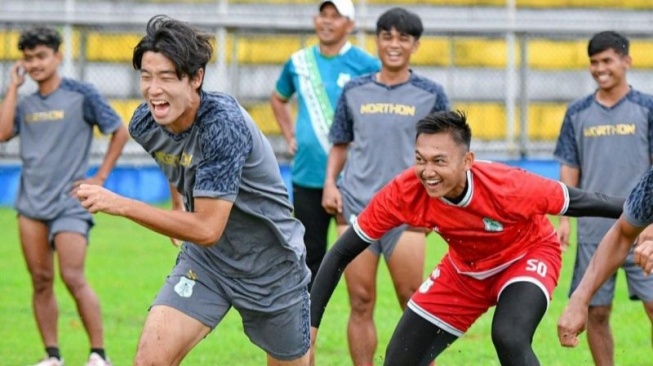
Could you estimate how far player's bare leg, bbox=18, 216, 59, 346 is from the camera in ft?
30.3

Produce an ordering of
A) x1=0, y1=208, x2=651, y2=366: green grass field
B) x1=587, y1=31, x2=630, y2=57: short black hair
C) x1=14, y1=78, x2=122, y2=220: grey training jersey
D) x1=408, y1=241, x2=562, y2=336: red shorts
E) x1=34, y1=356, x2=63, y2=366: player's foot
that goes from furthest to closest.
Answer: x1=0, y1=208, x2=651, y2=366: green grass field → x1=14, y1=78, x2=122, y2=220: grey training jersey → x1=34, y1=356, x2=63, y2=366: player's foot → x1=587, y1=31, x2=630, y2=57: short black hair → x1=408, y1=241, x2=562, y2=336: red shorts

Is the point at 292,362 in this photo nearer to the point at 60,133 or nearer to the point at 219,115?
the point at 219,115

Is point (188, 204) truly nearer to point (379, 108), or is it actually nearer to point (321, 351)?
point (379, 108)

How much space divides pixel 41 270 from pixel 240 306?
3326mm

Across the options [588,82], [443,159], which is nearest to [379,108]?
[443,159]

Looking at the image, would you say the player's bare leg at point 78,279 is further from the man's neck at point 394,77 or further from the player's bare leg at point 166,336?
the player's bare leg at point 166,336

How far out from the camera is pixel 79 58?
714 inches

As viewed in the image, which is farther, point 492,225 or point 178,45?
point 492,225

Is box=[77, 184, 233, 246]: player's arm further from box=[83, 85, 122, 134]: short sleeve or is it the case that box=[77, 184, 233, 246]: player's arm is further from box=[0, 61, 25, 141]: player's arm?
box=[0, 61, 25, 141]: player's arm

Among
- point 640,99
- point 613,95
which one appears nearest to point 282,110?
point 613,95

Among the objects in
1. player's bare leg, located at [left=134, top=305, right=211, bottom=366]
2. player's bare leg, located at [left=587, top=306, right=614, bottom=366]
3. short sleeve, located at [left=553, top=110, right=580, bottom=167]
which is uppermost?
short sleeve, located at [left=553, top=110, right=580, bottom=167]

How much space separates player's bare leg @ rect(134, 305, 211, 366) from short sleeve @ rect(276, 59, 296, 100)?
13.3 ft

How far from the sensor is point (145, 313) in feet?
38.1

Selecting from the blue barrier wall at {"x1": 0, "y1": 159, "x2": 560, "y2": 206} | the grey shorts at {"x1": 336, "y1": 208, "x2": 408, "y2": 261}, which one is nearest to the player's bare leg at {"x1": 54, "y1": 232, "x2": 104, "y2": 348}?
the grey shorts at {"x1": 336, "y1": 208, "x2": 408, "y2": 261}
